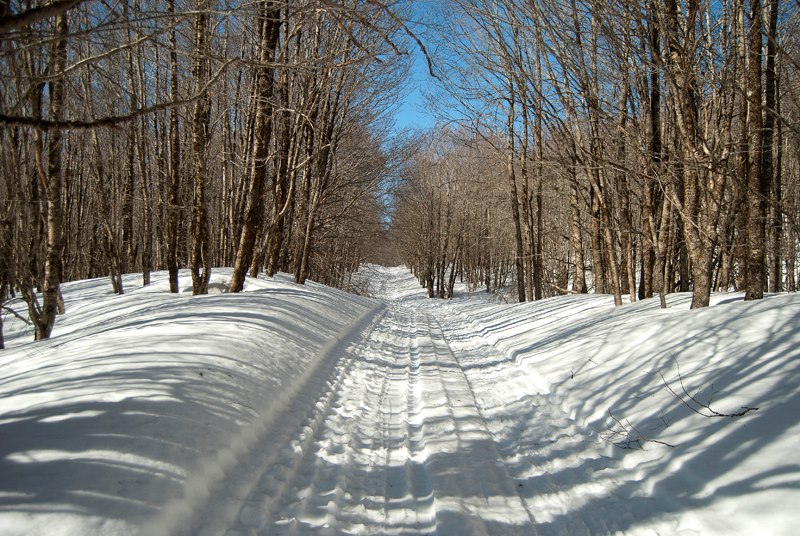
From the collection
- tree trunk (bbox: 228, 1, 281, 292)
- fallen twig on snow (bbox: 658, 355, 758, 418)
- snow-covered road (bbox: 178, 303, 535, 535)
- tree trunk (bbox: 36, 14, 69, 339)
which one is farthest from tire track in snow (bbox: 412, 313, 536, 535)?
tree trunk (bbox: 36, 14, 69, 339)

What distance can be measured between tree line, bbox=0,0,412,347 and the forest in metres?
0.08

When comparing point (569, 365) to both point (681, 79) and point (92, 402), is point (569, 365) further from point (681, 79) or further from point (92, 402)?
point (92, 402)

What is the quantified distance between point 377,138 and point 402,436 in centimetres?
2027

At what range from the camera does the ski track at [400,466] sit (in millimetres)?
2914

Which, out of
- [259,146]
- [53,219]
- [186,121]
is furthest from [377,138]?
[53,219]

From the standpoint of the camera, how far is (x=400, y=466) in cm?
369

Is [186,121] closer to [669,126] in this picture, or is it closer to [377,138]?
[377,138]

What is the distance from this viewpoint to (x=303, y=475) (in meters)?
3.42

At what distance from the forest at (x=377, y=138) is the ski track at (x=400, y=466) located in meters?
2.48

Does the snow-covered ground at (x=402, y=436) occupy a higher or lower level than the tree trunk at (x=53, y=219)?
lower

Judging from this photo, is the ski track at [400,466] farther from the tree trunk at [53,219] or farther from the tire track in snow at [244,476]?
the tree trunk at [53,219]

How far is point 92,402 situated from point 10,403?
2.07 ft

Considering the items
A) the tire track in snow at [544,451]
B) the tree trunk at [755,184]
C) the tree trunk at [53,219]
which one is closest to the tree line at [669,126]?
the tree trunk at [755,184]

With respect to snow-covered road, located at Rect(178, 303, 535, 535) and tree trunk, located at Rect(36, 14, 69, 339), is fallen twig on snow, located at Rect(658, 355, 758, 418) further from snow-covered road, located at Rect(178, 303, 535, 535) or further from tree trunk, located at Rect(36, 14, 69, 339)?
tree trunk, located at Rect(36, 14, 69, 339)
